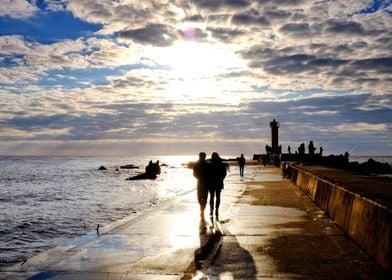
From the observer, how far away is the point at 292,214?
1259 cm

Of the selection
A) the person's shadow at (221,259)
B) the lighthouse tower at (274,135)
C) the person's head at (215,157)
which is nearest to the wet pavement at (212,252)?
the person's shadow at (221,259)

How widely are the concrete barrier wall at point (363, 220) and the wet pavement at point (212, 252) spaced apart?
0.19m

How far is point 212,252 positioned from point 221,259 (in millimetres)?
528

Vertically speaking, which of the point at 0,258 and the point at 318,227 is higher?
the point at 318,227

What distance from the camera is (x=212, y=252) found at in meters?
7.88

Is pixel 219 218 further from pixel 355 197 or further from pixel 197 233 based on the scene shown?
pixel 355 197

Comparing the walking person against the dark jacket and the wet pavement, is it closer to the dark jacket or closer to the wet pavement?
the dark jacket

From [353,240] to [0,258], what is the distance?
9.40 m

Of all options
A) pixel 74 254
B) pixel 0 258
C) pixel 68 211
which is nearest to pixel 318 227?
pixel 74 254

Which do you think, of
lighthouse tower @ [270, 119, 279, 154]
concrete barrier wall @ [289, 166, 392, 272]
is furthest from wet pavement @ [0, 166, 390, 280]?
lighthouse tower @ [270, 119, 279, 154]

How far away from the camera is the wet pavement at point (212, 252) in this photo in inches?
257

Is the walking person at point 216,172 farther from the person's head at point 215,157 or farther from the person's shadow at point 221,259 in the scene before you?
the person's shadow at point 221,259

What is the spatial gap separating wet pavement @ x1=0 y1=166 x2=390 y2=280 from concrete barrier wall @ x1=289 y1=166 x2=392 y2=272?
19 centimetres

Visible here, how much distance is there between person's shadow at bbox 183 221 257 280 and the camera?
6496mm
